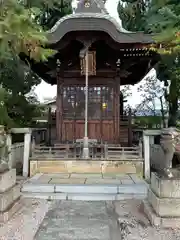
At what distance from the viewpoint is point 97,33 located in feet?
34.5

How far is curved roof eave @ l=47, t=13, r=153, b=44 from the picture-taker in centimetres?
1002

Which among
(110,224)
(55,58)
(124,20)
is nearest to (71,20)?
(55,58)

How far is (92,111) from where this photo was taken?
1207cm

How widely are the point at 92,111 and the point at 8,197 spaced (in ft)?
22.6

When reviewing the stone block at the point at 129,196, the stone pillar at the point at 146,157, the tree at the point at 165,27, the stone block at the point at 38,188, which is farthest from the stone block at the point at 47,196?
the tree at the point at 165,27

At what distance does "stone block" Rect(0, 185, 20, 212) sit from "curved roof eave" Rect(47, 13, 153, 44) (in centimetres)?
556

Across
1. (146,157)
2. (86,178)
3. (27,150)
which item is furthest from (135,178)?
(27,150)

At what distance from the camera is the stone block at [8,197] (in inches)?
206

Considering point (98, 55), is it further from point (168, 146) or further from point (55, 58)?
point (168, 146)

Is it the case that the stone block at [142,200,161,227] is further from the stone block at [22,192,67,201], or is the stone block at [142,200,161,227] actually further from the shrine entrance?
the shrine entrance

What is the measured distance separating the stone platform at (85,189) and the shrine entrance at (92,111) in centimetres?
378

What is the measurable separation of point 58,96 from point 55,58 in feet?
4.53

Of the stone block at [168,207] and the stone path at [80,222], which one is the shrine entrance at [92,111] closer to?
the stone path at [80,222]

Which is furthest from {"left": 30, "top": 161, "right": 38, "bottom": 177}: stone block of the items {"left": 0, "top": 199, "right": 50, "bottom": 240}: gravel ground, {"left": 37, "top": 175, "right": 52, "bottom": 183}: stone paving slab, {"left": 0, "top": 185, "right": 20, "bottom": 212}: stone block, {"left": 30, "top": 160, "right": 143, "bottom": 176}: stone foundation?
{"left": 0, "top": 185, "right": 20, "bottom": 212}: stone block
